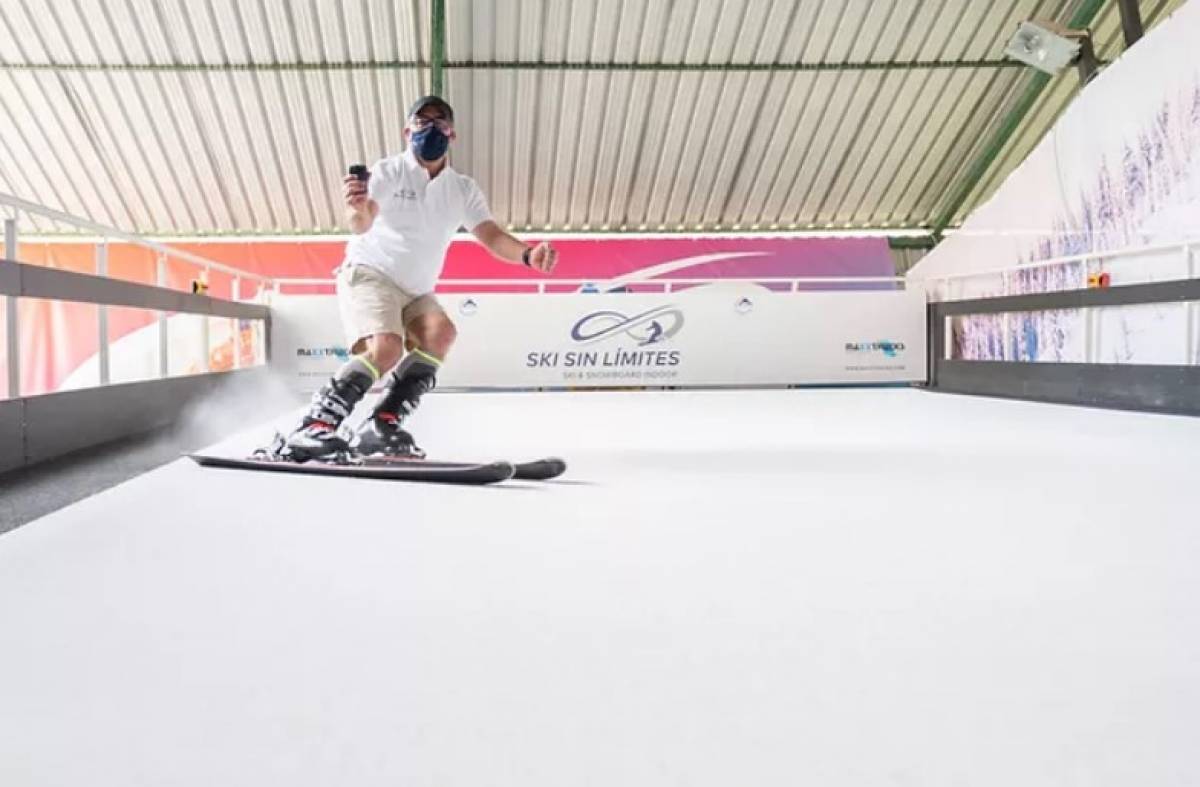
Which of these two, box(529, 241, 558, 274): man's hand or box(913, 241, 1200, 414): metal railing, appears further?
box(913, 241, 1200, 414): metal railing

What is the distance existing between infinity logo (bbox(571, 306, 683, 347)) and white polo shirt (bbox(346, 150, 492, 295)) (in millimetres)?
6112

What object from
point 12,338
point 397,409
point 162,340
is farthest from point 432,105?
point 162,340

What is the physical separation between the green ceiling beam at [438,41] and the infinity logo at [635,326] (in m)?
3.53

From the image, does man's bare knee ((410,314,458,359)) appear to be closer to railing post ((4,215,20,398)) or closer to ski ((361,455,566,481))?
ski ((361,455,566,481))

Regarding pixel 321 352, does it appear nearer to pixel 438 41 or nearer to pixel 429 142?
pixel 438 41

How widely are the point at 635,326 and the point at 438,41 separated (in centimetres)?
414

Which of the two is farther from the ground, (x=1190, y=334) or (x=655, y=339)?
(x=655, y=339)

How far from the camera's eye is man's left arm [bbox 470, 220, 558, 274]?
3631 mm

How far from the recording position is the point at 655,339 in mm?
10000

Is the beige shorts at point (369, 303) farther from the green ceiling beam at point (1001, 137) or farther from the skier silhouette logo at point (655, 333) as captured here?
the green ceiling beam at point (1001, 137)

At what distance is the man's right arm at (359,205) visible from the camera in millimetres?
3598

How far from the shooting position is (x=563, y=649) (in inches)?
56.9

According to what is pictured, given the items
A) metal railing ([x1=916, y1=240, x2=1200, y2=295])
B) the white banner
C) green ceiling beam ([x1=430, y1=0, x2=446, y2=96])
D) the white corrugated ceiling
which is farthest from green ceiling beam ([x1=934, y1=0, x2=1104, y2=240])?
green ceiling beam ([x1=430, y1=0, x2=446, y2=96])

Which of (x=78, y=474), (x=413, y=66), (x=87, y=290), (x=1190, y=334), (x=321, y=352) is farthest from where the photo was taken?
(x=413, y=66)
